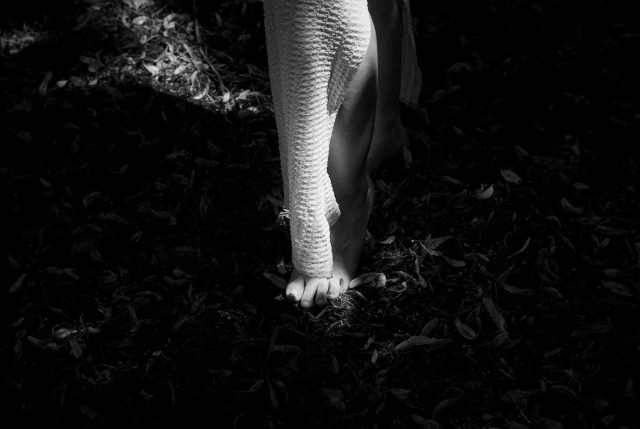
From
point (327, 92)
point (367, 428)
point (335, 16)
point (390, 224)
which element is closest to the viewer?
point (335, 16)

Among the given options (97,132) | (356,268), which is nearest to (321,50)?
(356,268)

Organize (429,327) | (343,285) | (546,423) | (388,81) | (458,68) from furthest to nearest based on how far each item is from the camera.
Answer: (458,68) → (388,81) → (343,285) → (429,327) → (546,423)

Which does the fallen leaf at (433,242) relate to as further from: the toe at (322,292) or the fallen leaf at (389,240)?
the toe at (322,292)

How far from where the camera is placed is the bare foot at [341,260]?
7.72 feet

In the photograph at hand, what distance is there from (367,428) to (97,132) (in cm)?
174

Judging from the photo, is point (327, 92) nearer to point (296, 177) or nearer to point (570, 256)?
point (296, 177)

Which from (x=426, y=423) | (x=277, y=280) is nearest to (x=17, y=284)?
(x=277, y=280)

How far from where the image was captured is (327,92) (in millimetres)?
1897

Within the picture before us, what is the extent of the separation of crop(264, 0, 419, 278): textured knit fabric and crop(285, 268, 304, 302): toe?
292 mm

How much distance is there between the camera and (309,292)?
2373 mm

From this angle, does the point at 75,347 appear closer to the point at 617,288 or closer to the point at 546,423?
the point at 546,423

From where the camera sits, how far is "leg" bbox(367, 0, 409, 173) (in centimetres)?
225

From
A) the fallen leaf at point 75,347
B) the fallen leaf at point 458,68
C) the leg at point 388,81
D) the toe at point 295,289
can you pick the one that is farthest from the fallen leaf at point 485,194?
the fallen leaf at point 75,347

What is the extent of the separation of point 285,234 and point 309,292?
0.35 m
